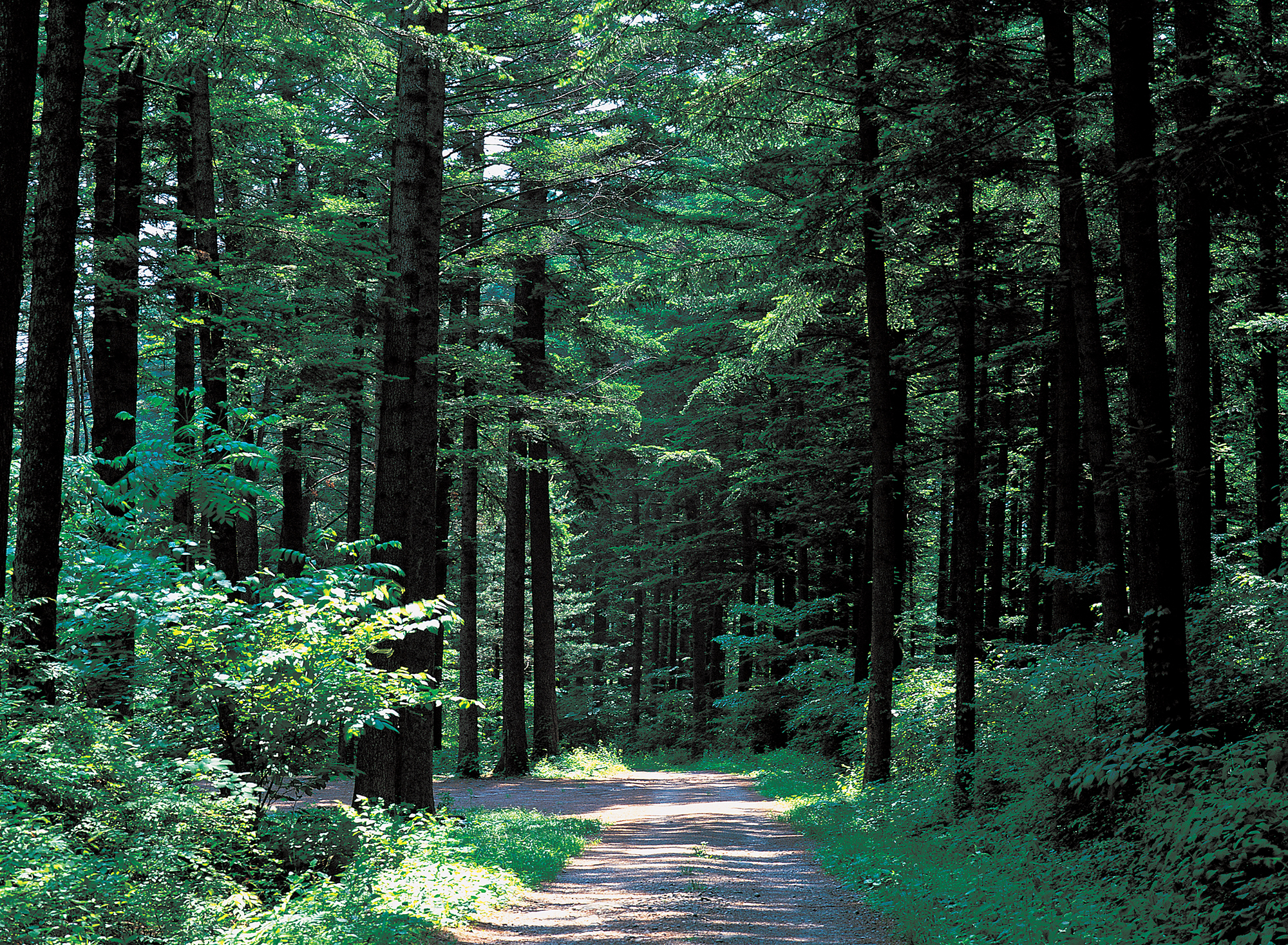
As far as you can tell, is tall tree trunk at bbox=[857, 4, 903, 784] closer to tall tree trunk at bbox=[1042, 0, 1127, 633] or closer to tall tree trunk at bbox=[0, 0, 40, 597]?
tall tree trunk at bbox=[1042, 0, 1127, 633]

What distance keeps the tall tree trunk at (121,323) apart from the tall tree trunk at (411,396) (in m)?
4.27

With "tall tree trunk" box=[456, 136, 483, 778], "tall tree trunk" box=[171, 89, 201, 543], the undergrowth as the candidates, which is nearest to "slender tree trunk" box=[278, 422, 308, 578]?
"tall tree trunk" box=[456, 136, 483, 778]

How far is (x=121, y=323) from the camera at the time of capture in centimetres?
1327

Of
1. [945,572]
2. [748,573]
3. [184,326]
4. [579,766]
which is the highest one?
[184,326]

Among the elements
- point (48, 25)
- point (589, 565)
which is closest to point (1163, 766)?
point (48, 25)

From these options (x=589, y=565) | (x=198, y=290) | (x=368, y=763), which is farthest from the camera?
(x=589, y=565)

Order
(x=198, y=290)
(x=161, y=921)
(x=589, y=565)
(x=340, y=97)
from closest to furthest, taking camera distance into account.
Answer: (x=161, y=921) < (x=198, y=290) < (x=340, y=97) < (x=589, y=565)

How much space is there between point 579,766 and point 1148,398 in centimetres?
2070

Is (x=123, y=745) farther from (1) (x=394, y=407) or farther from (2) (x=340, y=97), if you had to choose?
(2) (x=340, y=97)

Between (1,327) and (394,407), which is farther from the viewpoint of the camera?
(394,407)

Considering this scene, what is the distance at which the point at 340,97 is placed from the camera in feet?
67.6

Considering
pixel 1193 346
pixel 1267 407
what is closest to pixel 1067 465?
pixel 1267 407

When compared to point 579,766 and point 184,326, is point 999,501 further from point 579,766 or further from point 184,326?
point 184,326

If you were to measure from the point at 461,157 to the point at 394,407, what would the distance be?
12872 millimetres
